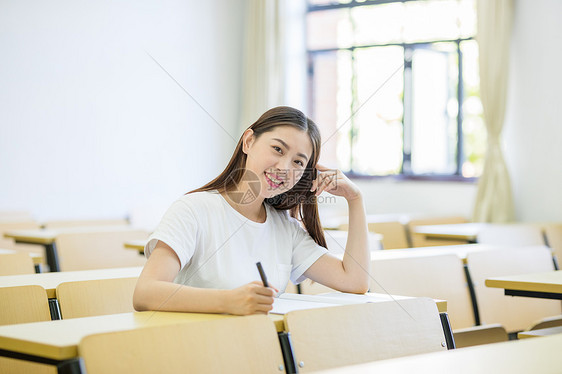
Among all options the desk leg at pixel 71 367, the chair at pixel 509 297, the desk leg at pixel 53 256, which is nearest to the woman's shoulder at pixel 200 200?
the desk leg at pixel 71 367

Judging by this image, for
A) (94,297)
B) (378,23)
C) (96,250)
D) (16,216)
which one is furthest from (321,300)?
(378,23)

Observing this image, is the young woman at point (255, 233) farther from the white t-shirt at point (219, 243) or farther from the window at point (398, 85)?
the window at point (398, 85)

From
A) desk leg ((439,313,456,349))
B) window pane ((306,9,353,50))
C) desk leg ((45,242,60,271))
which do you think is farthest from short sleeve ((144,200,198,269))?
window pane ((306,9,353,50))

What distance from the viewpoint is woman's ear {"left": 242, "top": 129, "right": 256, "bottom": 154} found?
6.57ft

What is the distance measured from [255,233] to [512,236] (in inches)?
107

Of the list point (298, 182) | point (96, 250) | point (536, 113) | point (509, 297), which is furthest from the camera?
point (536, 113)

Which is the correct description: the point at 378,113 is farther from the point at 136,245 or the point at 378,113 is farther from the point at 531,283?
the point at 531,283

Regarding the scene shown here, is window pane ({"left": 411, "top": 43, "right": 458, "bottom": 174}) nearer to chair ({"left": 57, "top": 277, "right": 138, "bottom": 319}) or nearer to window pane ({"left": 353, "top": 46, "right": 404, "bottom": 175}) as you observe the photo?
window pane ({"left": 353, "top": 46, "right": 404, "bottom": 175})

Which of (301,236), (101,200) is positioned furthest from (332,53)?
(301,236)

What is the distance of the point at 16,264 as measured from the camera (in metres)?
2.67

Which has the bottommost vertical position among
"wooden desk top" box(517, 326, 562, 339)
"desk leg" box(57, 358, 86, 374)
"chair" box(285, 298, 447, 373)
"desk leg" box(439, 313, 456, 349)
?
"wooden desk top" box(517, 326, 562, 339)

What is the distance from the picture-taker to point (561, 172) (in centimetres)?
526

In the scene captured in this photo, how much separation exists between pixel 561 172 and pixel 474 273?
2810 mm

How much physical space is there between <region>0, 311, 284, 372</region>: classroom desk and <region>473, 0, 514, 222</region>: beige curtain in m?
4.22
